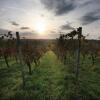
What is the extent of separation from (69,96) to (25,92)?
3.23m


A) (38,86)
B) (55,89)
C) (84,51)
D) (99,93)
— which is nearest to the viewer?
(99,93)

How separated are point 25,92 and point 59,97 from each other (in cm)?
263

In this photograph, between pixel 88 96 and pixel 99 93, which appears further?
pixel 99 93

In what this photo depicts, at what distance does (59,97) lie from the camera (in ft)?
32.1

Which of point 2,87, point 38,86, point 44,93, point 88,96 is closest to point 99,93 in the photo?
point 88,96

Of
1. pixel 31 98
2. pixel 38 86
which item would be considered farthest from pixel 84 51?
pixel 31 98

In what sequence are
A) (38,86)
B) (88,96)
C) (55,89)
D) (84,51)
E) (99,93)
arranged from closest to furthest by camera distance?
1. (88,96)
2. (99,93)
3. (55,89)
4. (38,86)
5. (84,51)

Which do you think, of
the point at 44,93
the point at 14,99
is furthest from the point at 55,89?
the point at 14,99

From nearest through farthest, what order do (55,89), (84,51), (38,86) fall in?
(55,89)
(38,86)
(84,51)

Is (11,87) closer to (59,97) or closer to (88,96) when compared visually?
(59,97)

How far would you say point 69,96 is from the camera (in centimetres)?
980

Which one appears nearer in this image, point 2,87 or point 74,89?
point 74,89

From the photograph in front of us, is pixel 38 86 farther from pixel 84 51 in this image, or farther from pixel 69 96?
pixel 84 51

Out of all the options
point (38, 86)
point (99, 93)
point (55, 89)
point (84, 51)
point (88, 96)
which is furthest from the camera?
point (84, 51)
